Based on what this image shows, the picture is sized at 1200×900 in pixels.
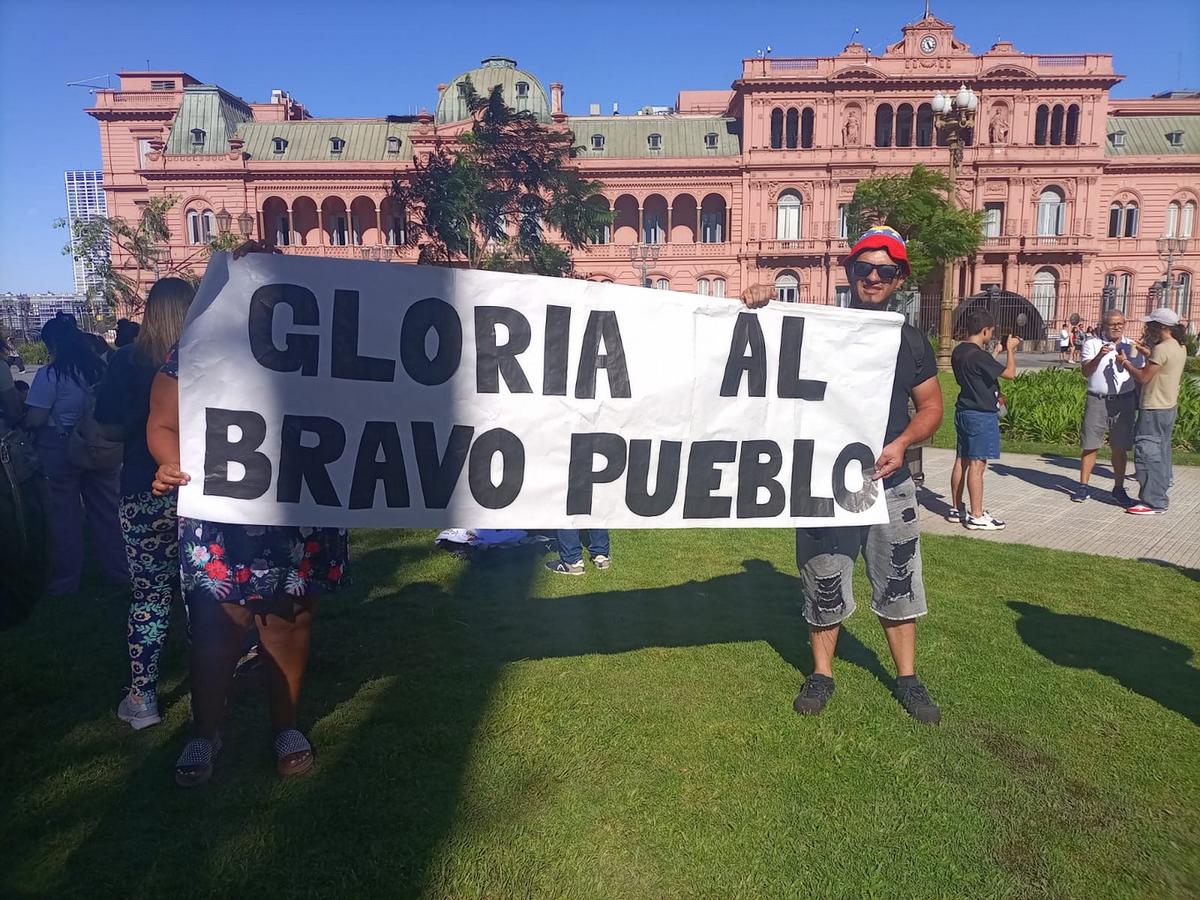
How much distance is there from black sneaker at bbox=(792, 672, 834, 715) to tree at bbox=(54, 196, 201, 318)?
4353 cm

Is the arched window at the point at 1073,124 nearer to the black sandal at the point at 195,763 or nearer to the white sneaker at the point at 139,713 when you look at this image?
the white sneaker at the point at 139,713

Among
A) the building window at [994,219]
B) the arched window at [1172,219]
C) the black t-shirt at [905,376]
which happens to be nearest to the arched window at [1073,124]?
the building window at [994,219]

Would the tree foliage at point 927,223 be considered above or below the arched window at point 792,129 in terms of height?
below

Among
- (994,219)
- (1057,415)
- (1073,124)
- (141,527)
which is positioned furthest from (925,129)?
(141,527)

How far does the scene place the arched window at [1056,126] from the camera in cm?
4588

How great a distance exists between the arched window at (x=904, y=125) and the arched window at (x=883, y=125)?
44cm

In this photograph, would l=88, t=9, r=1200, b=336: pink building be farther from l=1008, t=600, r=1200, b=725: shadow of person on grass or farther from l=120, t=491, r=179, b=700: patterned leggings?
l=120, t=491, r=179, b=700: patterned leggings

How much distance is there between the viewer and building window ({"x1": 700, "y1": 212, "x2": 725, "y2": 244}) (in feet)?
165

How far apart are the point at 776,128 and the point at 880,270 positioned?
47.5 meters

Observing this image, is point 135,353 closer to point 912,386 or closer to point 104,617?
point 104,617

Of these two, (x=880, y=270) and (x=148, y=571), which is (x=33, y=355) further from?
(x=880, y=270)

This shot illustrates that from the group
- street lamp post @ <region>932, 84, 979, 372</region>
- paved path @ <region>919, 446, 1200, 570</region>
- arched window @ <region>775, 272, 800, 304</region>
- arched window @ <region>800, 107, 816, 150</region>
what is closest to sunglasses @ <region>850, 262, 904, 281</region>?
paved path @ <region>919, 446, 1200, 570</region>

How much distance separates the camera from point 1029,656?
14.8 ft

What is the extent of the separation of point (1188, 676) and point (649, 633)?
2.90m
